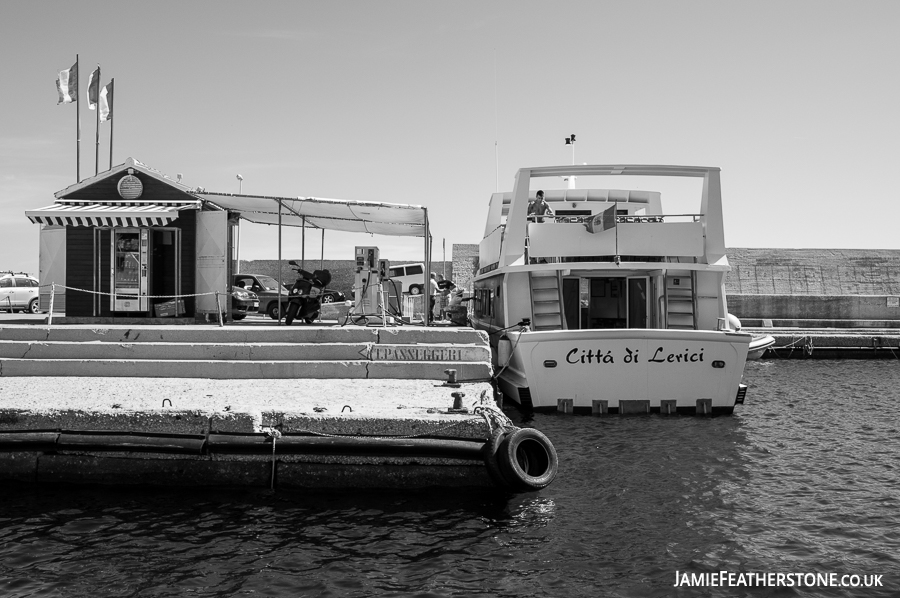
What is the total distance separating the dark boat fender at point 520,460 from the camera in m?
7.21

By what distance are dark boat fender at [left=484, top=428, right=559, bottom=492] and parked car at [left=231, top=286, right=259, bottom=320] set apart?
13672mm

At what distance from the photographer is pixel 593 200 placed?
17234 mm

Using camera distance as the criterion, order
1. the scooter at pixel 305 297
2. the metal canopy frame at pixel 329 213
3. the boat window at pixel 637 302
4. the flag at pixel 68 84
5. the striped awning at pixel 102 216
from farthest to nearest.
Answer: the flag at pixel 68 84 → the scooter at pixel 305 297 → the metal canopy frame at pixel 329 213 → the striped awning at pixel 102 216 → the boat window at pixel 637 302

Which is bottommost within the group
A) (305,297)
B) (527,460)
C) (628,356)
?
(527,460)

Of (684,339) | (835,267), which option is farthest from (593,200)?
(835,267)

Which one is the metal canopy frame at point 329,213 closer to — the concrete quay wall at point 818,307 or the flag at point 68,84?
the flag at point 68,84

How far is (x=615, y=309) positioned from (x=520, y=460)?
8.29 m

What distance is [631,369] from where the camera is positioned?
11.6 m

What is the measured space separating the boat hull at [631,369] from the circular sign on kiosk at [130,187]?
973 cm

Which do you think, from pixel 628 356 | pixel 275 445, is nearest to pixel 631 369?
pixel 628 356

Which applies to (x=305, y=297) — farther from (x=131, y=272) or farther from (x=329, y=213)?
(x=131, y=272)

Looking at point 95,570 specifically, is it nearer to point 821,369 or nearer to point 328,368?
point 328,368

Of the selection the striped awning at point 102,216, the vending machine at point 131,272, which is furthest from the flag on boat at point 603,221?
the vending machine at point 131,272

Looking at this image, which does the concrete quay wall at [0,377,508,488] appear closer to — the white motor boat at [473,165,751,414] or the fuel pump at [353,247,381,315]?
the white motor boat at [473,165,751,414]
